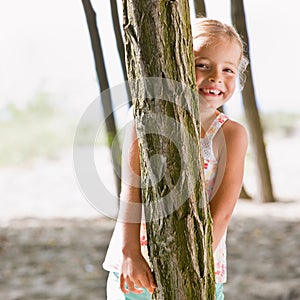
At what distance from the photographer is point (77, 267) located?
3660mm

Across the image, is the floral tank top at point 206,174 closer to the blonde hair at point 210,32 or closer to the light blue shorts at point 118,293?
the light blue shorts at point 118,293

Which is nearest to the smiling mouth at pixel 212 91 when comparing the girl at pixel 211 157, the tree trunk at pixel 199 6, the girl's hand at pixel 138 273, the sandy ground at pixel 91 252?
the girl at pixel 211 157

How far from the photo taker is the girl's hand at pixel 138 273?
4.13 feet

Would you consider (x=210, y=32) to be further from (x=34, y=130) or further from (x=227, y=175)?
(x=34, y=130)

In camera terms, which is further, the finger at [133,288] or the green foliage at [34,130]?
the green foliage at [34,130]

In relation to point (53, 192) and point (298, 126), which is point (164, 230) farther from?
point (298, 126)

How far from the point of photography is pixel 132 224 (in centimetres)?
129

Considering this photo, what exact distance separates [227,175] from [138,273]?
28 cm

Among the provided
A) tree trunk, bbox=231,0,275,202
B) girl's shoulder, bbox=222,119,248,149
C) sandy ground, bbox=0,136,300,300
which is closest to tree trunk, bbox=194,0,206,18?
tree trunk, bbox=231,0,275,202

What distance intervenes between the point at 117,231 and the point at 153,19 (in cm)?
46

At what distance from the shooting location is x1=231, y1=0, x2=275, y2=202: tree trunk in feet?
14.8

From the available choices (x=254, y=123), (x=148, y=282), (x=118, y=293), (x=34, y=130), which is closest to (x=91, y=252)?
(x=254, y=123)

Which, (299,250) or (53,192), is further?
(53,192)

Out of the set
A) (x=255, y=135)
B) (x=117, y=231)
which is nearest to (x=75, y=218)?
(x=255, y=135)
